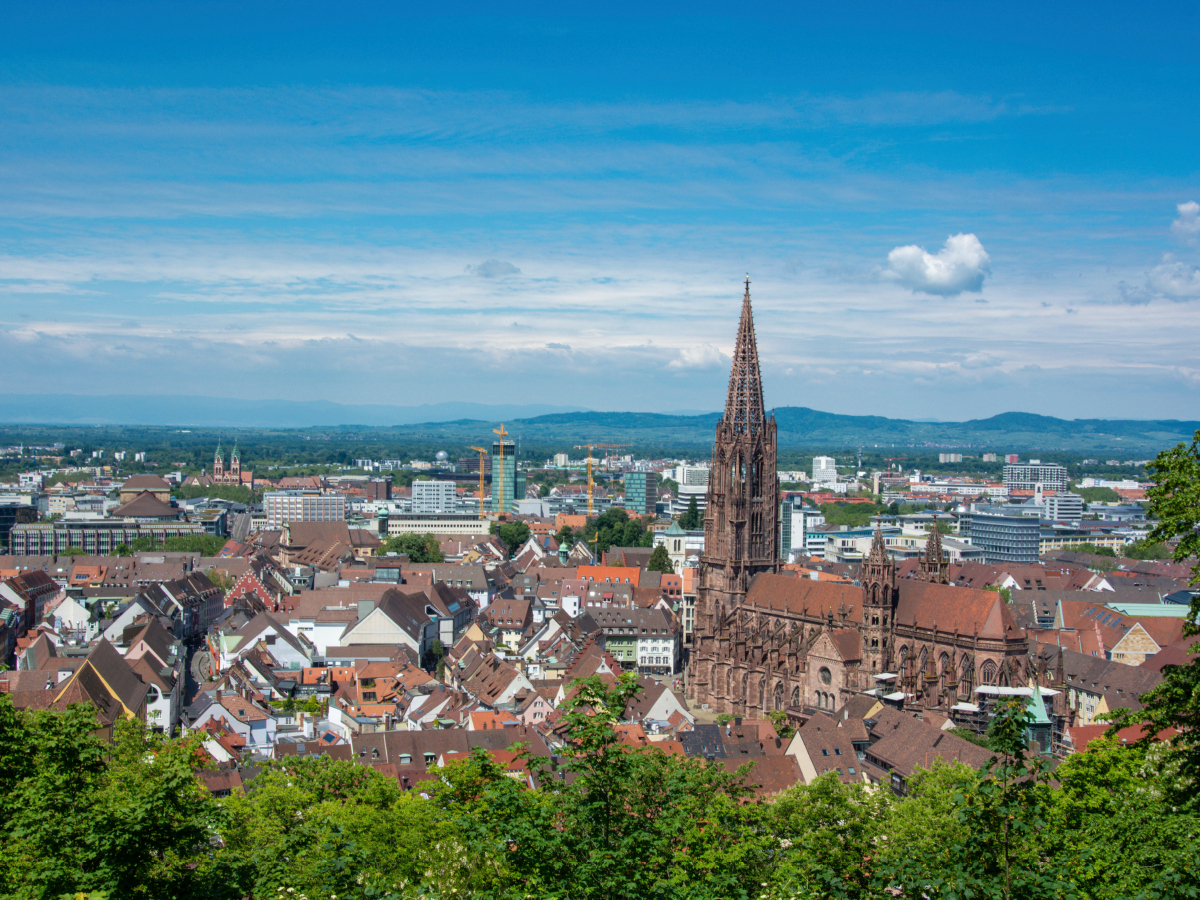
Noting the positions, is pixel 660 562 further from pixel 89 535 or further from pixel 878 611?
pixel 89 535

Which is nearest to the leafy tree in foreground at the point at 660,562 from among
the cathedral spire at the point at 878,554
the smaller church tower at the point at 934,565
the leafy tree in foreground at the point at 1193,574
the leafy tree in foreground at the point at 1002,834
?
the smaller church tower at the point at 934,565

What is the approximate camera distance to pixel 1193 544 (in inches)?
808

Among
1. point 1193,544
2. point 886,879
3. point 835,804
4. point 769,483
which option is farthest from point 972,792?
point 769,483

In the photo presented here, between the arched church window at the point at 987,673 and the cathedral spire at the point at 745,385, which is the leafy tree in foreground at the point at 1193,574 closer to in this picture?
the arched church window at the point at 987,673

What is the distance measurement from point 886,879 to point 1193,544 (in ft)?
30.2

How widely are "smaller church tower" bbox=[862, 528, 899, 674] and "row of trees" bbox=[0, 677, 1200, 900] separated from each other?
35.3 m

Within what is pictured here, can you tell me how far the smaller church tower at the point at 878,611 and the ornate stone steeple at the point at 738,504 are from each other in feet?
Result: 53.0

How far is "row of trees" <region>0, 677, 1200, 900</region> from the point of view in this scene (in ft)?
60.0

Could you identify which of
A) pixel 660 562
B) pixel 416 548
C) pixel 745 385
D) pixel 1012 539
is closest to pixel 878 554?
pixel 745 385

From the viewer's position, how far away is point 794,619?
273 feet

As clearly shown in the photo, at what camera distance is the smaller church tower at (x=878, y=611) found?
73.2 meters

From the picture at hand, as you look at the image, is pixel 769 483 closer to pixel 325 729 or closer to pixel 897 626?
pixel 897 626

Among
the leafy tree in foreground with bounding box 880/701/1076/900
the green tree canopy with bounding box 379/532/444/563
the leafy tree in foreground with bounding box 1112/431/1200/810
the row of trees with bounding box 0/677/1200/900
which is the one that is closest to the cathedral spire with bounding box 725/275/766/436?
the row of trees with bounding box 0/677/1200/900

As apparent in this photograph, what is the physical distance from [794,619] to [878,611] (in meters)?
11.0
